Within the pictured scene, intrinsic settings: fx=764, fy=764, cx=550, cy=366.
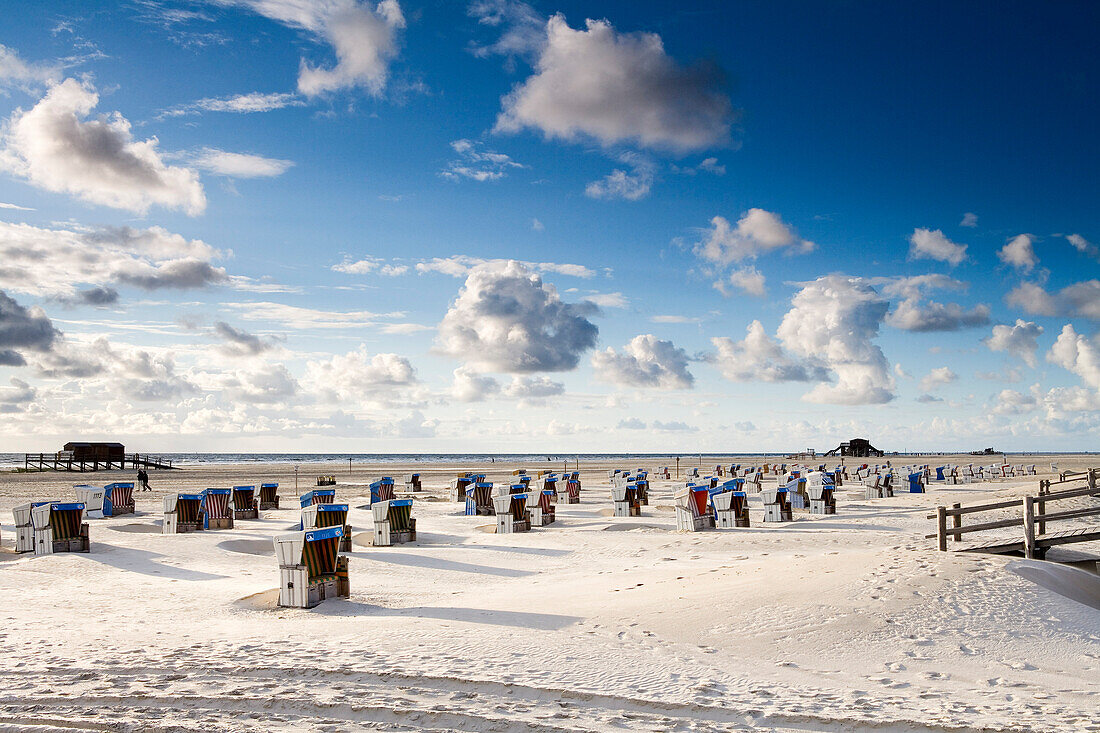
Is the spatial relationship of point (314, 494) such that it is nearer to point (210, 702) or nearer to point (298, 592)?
point (298, 592)

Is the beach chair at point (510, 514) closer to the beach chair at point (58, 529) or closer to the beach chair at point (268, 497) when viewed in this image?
the beach chair at point (58, 529)

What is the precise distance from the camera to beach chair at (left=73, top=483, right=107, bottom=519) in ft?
64.3

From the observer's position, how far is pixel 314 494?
69.7 ft

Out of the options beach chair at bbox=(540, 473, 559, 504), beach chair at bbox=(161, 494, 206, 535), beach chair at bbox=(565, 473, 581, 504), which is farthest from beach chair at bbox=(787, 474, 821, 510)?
beach chair at bbox=(161, 494, 206, 535)

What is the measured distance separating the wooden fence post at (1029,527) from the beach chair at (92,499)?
20.5 m

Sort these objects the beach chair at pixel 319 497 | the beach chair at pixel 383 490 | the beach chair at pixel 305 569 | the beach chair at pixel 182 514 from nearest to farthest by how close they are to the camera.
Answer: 1. the beach chair at pixel 305 569
2. the beach chair at pixel 182 514
3. the beach chair at pixel 319 497
4. the beach chair at pixel 383 490

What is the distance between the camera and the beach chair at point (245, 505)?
20.6 meters

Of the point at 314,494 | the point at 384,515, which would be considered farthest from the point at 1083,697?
the point at 314,494

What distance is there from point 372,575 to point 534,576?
2.56 metres

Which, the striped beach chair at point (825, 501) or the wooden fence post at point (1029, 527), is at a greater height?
the wooden fence post at point (1029, 527)

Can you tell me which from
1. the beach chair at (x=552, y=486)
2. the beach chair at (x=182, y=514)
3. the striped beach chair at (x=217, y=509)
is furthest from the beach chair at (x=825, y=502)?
the beach chair at (x=182, y=514)

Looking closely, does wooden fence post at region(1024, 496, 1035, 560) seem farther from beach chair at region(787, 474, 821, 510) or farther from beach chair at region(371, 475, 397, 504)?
beach chair at region(371, 475, 397, 504)

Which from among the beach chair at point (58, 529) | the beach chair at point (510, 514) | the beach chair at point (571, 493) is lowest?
the beach chair at point (571, 493)

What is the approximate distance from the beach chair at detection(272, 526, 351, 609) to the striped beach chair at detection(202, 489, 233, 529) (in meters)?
9.55
